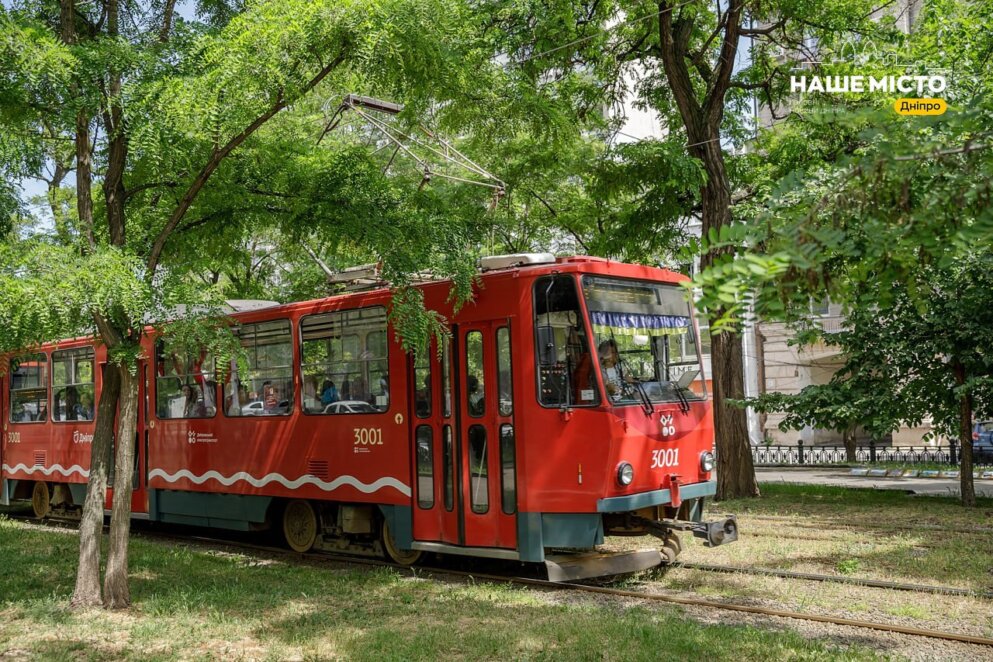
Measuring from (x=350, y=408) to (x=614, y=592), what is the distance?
12.7ft

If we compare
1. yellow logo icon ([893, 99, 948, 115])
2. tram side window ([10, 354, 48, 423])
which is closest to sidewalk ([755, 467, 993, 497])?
yellow logo icon ([893, 99, 948, 115])

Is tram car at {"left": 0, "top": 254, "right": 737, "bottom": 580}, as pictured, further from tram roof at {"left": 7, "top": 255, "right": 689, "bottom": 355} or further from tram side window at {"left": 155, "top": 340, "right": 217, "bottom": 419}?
tram side window at {"left": 155, "top": 340, "right": 217, "bottom": 419}

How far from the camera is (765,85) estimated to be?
61.4 feet

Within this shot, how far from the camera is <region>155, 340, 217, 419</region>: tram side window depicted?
45.2 feet

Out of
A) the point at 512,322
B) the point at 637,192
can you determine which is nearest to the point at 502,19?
the point at 637,192

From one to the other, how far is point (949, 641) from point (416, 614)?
4455mm

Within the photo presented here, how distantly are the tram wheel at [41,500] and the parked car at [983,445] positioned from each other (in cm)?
2406

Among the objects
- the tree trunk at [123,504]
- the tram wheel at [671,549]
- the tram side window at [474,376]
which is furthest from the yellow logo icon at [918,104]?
the tree trunk at [123,504]

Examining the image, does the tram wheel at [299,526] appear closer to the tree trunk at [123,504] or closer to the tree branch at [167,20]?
the tree trunk at [123,504]

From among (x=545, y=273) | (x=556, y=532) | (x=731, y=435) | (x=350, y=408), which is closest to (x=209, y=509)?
(x=350, y=408)

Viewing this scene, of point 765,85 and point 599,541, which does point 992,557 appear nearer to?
point 599,541

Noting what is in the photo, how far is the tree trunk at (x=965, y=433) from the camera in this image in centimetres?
1508

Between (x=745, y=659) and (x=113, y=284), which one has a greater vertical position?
(x=113, y=284)

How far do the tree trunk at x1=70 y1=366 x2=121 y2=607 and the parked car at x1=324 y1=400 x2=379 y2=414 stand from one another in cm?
275
